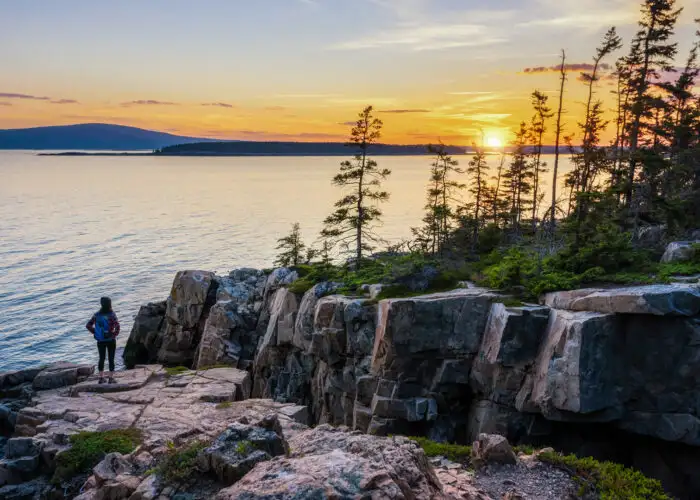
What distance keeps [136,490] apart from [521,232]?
38.5 m

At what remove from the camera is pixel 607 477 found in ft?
41.5

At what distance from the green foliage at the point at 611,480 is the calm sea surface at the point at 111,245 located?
35698mm

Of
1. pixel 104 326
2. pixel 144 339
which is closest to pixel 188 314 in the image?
pixel 144 339

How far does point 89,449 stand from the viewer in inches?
627

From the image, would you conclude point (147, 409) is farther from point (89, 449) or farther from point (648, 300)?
point (648, 300)

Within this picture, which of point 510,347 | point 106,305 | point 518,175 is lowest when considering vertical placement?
point 510,347

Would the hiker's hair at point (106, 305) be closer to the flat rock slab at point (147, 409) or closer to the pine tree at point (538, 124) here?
the flat rock slab at point (147, 409)

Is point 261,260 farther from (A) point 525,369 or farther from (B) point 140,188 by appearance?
(B) point 140,188

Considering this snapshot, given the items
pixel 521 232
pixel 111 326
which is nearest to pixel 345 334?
pixel 111 326

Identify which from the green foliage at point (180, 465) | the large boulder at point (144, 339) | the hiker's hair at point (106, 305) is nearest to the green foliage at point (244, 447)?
the green foliage at point (180, 465)

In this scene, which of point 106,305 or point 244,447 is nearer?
point 244,447

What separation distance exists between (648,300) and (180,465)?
1523 cm

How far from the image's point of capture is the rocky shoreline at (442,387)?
17.0 m

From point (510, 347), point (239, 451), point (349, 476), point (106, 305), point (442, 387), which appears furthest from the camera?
point (442, 387)
